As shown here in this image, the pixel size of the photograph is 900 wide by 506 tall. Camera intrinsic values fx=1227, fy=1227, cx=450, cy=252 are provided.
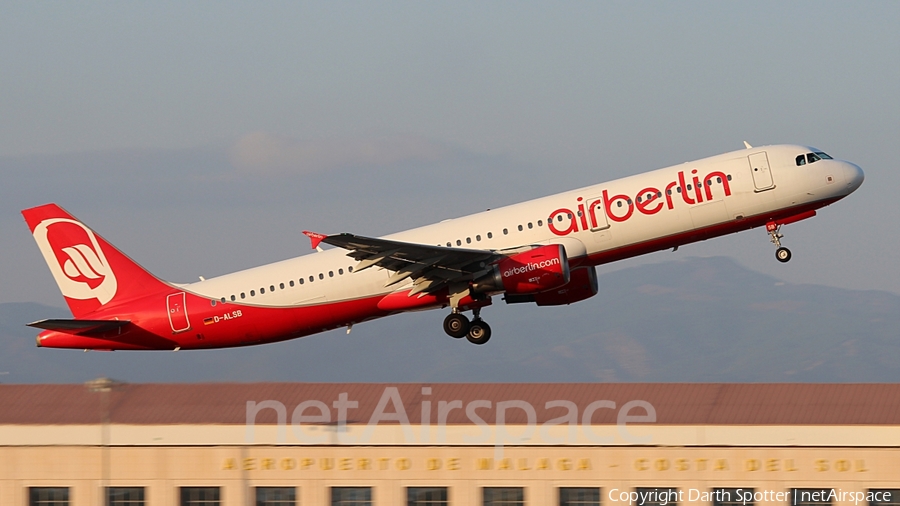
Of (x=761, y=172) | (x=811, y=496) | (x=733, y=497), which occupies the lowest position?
(x=811, y=496)

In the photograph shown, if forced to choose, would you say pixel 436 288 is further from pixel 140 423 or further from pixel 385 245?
pixel 140 423

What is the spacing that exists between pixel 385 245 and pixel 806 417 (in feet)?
70.3

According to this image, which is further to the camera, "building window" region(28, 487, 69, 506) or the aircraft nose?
"building window" region(28, 487, 69, 506)

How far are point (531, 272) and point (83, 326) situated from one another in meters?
17.9

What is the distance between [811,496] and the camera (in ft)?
162

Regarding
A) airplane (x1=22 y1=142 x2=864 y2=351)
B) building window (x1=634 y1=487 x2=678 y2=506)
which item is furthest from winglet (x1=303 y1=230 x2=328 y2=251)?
building window (x1=634 y1=487 x2=678 y2=506)

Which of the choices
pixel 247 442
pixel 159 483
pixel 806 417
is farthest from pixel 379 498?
pixel 806 417

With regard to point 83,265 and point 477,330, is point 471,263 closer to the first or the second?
point 477,330

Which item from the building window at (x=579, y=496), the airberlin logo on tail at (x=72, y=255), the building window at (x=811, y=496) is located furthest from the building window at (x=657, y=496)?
the airberlin logo on tail at (x=72, y=255)

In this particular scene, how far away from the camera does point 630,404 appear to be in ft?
183

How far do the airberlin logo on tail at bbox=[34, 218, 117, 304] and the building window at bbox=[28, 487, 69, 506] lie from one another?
32.6ft

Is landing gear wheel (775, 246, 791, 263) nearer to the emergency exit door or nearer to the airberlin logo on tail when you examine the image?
the emergency exit door

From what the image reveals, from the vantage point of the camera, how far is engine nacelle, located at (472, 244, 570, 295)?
4412 centimetres

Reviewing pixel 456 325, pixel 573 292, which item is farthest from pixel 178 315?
pixel 573 292
